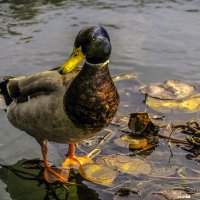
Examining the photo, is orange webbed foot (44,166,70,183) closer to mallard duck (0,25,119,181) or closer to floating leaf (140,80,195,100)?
mallard duck (0,25,119,181)

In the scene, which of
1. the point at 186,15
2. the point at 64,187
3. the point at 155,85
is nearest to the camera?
the point at 64,187

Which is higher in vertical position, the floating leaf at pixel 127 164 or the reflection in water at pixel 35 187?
the floating leaf at pixel 127 164

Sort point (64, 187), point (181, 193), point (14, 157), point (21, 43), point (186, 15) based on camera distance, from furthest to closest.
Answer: point (186, 15), point (21, 43), point (14, 157), point (64, 187), point (181, 193)

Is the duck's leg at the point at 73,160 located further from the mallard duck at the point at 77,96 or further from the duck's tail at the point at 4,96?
the duck's tail at the point at 4,96

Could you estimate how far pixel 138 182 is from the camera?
3361mm

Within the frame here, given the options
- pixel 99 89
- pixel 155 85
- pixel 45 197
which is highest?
pixel 99 89

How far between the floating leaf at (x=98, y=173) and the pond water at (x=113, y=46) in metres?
0.05

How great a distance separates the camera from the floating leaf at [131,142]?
3.78 m

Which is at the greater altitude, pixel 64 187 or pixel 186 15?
pixel 186 15

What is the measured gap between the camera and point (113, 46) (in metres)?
5.71

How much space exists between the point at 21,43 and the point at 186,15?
237 centimetres

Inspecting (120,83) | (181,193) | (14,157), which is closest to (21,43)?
(120,83)

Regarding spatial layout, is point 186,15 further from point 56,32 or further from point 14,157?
point 14,157

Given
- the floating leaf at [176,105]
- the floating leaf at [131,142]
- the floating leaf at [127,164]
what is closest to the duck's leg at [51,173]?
the floating leaf at [127,164]
